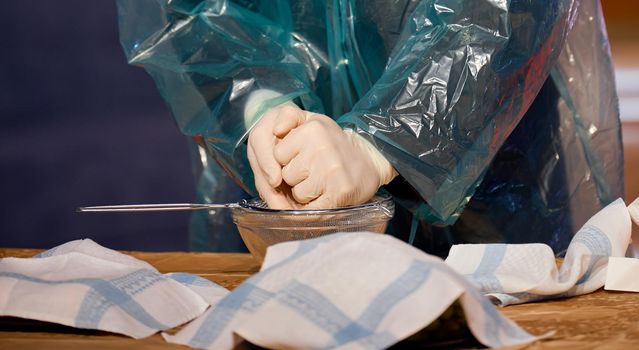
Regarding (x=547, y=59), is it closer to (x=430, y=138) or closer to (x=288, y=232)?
(x=430, y=138)

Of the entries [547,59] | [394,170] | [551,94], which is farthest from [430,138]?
[551,94]

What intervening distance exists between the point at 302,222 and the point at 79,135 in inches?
88.1

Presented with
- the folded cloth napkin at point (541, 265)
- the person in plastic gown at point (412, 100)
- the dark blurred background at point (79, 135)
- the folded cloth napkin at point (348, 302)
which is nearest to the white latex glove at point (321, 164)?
the person in plastic gown at point (412, 100)

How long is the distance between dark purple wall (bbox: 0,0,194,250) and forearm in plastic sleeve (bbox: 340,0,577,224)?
1851mm

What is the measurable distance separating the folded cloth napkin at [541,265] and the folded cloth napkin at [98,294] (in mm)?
208

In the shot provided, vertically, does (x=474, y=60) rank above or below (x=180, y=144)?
above

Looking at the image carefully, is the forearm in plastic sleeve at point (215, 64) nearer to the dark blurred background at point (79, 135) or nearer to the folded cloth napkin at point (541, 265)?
the folded cloth napkin at point (541, 265)

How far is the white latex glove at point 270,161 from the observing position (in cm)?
89

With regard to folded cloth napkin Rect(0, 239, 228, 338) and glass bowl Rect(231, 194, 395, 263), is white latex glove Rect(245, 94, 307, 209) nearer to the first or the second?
glass bowl Rect(231, 194, 395, 263)

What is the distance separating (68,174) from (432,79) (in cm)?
207

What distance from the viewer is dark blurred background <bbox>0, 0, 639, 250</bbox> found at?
2738 mm

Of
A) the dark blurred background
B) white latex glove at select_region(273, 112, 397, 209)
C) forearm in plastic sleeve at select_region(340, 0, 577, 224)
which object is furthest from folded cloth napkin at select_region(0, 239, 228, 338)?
the dark blurred background

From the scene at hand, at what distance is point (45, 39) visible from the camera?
118 inches

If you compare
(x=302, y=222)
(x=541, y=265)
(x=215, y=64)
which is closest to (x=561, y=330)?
(x=541, y=265)
